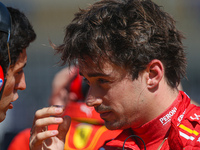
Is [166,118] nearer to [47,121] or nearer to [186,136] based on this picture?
[186,136]

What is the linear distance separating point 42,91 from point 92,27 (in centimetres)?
356

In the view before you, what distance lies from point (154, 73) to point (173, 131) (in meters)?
0.35

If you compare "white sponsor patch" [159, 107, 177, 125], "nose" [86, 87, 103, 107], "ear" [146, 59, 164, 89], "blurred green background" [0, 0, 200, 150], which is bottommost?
"blurred green background" [0, 0, 200, 150]

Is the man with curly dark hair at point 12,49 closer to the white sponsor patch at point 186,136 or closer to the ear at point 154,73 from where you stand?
the ear at point 154,73

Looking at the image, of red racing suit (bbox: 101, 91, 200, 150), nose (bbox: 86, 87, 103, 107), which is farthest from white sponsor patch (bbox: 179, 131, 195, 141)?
nose (bbox: 86, 87, 103, 107)

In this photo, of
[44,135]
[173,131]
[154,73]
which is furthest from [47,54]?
[173,131]

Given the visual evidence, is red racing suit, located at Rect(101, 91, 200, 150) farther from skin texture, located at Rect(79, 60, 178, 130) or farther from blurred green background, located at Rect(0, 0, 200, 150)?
blurred green background, located at Rect(0, 0, 200, 150)

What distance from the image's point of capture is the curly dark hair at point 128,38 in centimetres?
178

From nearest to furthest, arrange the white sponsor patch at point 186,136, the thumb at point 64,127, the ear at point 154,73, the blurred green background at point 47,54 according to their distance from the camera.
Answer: the white sponsor patch at point 186,136 → the ear at point 154,73 → the thumb at point 64,127 → the blurred green background at point 47,54

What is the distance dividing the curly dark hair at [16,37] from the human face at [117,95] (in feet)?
1.40

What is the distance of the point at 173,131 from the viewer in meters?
1.70

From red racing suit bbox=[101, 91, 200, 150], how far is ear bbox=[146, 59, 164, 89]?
0.57 feet

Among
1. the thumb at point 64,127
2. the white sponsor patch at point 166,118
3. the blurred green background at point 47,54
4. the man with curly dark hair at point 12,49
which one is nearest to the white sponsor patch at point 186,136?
the white sponsor patch at point 166,118

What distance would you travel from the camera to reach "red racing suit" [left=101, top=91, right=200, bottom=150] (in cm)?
168
